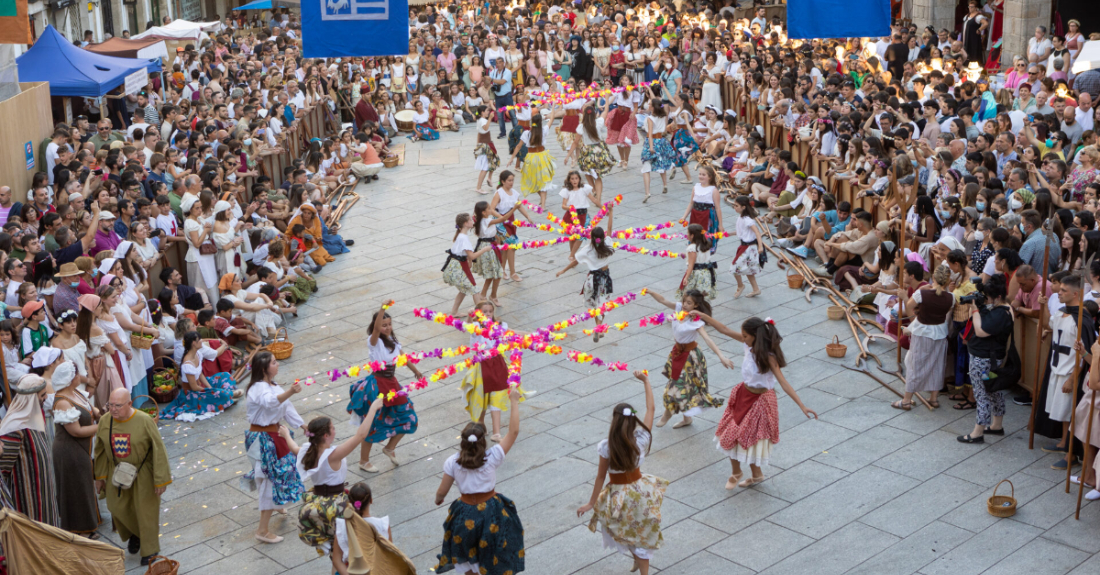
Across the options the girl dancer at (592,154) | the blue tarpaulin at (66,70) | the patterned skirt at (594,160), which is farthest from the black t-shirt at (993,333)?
the blue tarpaulin at (66,70)

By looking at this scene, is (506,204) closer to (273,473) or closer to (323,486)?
(273,473)

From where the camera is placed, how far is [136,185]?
1298 centimetres

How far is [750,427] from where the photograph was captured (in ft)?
29.5

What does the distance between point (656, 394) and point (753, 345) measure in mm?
2375

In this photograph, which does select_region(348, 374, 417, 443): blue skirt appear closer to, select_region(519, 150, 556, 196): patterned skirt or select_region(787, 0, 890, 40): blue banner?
select_region(787, 0, 890, 40): blue banner

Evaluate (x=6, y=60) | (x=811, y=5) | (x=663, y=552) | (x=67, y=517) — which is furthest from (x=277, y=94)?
(x=663, y=552)

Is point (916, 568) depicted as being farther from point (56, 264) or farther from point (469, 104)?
point (469, 104)

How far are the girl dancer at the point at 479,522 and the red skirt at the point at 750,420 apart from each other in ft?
7.77

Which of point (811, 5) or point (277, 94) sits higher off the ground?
point (811, 5)

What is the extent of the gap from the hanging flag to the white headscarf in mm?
4735

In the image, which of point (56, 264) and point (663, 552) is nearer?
point (663, 552)

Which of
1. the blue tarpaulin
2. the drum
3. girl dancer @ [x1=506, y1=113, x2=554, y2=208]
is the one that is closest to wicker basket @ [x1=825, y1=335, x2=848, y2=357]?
girl dancer @ [x1=506, y1=113, x2=554, y2=208]

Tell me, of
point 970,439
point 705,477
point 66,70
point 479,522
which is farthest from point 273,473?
point 66,70

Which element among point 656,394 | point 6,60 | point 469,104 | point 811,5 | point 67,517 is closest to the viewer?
point 67,517
